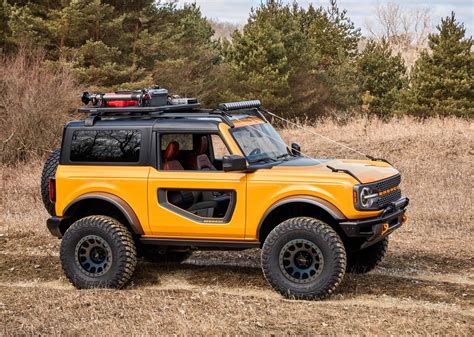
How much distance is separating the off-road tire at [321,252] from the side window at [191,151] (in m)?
1.31

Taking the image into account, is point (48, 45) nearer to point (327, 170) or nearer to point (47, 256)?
point (47, 256)

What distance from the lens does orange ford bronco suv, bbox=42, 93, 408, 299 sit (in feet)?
22.9

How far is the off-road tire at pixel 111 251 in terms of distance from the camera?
7551 mm

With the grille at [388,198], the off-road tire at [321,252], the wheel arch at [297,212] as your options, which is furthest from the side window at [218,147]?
the grille at [388,198]

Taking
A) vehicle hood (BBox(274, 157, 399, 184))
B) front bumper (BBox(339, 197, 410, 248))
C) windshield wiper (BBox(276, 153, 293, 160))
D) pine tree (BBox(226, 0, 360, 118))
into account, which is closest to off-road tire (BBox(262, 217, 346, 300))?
front bumper (BBox(339, 197, 410, 248))

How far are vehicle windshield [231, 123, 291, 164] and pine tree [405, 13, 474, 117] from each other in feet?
97.0

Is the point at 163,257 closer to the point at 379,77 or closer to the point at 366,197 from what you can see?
the point at 366,197

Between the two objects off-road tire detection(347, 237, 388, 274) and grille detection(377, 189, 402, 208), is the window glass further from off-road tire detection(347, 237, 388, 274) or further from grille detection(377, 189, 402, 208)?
off-road tire detection(347, 237, 388, 274)

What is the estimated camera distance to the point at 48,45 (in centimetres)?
2922

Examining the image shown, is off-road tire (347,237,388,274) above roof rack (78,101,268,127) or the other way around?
the other way around

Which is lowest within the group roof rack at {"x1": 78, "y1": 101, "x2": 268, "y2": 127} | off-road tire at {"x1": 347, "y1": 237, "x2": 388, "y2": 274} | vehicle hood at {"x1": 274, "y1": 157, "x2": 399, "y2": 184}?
off-road tire at {"x1": 347, "y1": 237, "x2": 388, "y2": 274}

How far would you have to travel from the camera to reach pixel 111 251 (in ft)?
24.9

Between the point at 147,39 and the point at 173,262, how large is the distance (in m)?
22.9

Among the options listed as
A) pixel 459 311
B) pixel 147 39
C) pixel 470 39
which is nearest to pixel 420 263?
pixel 459 311
